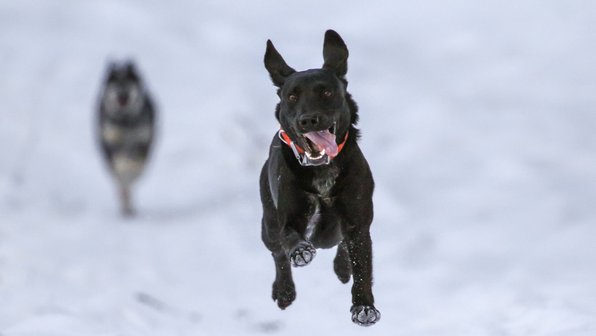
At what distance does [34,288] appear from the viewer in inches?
364

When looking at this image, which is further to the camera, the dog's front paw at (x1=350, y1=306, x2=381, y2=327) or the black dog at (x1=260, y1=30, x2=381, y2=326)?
the dog's front paw at (x1=350, y1=306, x2=381, y2=327)

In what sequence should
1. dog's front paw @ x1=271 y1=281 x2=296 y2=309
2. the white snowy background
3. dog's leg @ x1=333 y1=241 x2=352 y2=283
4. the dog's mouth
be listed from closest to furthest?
the dog's mouth → dog's front paw @ x1=271 y1=281 x2=296 y2=309 → dog's leg @ x1=333 y1=241 x2=352 y2=283 → the white snowy background

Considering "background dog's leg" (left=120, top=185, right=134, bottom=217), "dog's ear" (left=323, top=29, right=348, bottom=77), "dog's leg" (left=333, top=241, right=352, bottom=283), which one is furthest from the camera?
"background dog's leg" (left=120, top=185, right=134, bottom=217)

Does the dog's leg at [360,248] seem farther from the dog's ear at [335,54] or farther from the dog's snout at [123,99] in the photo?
the dog's snout at [123,99]

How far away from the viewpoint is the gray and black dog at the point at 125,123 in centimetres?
1370

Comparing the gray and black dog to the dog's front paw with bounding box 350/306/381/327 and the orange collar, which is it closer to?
the orange collar

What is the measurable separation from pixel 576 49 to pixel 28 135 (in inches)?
299

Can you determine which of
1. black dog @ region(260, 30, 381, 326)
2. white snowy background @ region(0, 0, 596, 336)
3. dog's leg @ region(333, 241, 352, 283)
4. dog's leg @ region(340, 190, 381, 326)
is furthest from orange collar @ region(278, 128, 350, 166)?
white snowy background @ region(0, 0, 596, 336)

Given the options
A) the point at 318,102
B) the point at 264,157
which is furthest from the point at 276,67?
the point at 264,157

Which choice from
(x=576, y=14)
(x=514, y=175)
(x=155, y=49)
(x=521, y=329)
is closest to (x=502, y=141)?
(x=514, y=175)

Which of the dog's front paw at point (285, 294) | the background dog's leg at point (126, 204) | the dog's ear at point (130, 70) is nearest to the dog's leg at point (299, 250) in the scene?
the dog's front paw at point (285, 294)

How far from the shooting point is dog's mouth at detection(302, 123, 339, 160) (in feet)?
17.0

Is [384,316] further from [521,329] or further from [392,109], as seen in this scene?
[392,109]

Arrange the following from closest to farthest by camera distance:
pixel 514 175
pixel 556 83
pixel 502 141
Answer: pixel 514 175 < pixel 502 141 < pixel 556 83
